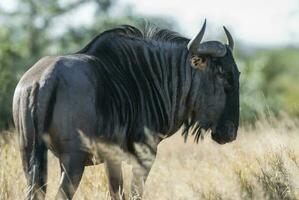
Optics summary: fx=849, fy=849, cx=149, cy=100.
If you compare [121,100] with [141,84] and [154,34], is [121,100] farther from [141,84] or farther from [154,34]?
[154,34]

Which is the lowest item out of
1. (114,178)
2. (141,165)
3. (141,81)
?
(114,178)

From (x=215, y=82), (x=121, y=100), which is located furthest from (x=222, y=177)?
(x=121, y=100)

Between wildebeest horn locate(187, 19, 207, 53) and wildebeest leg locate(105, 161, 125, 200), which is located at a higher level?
wildebeest horn locate(187, 19, 207, 53)

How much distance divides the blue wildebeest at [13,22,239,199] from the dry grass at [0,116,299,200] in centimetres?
34

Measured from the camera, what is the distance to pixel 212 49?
283 inches

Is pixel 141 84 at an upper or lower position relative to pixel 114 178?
upper

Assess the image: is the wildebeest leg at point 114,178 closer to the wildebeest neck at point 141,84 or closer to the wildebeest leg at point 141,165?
the wildebeest leg at point 141,165

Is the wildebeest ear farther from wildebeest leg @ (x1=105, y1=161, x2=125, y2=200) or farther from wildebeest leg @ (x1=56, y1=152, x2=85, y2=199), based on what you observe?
wildebeest leg @ (x1=56, y1=152, x2=85, y2=199)

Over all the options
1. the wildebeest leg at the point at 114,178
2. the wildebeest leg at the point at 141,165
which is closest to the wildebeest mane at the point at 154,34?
the wildebeest leg at the point at 141,165

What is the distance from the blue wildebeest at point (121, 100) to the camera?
599 centimetres

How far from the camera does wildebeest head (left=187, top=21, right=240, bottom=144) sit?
7.22 metres

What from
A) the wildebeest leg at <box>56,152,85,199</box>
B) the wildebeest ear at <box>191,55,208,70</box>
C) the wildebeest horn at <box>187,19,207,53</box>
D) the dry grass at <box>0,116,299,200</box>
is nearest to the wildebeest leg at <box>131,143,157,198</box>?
the dry grass at <box>0,116,299,200</box>

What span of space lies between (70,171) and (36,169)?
0.24 m

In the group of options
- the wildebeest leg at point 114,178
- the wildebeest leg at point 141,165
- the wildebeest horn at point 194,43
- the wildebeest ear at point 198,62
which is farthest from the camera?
the wildebeest ear at point 198,62
